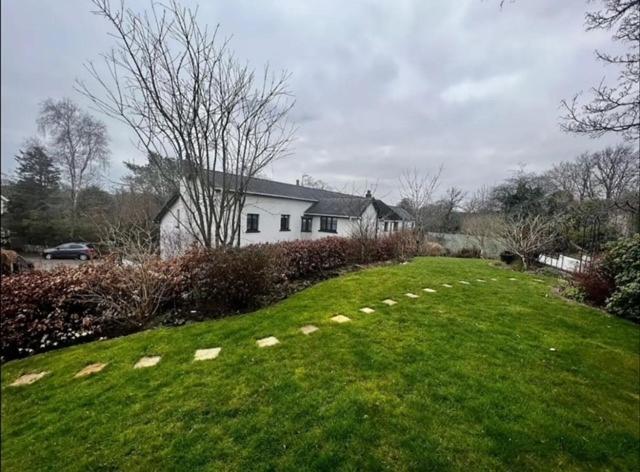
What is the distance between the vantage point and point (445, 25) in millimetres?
5301

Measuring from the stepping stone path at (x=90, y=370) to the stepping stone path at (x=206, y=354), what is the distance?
94 centimetres

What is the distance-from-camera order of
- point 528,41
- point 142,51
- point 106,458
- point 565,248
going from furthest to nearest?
point 565,248 → point 528,41 → point 142,51 → point 106,458

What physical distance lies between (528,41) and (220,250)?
6.92 m

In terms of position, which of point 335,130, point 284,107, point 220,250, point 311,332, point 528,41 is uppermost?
point 335,130

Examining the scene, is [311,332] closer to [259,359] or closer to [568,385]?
[259,359]

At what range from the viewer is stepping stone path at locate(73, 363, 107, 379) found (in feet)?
9.65

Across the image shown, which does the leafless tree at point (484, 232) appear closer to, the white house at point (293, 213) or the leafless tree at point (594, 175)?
the white house at point (293, 213)

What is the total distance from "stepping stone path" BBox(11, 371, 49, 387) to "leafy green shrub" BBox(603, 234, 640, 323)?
8.71 metres

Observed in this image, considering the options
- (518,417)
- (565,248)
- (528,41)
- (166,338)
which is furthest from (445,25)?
(565,248)

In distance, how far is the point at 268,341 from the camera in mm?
3518

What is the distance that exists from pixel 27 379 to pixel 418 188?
13.3 meters

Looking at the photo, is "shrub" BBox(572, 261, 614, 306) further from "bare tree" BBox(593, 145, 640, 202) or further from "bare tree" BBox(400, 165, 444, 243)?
"bare tree" BBox(593, 145, 640, 202)

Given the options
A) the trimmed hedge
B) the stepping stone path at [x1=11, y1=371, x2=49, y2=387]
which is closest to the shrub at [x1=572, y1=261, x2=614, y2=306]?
the trimmed hedge

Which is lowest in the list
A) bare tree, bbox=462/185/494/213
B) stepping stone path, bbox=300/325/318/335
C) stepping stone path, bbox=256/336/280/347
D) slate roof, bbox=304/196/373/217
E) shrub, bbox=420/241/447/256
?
stepping stone path, bbox=256/336/280/347
